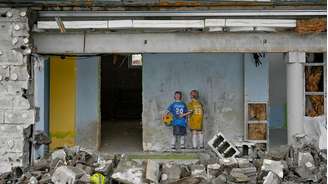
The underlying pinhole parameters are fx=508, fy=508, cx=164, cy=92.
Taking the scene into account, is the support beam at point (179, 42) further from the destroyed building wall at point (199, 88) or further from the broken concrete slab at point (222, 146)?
the destroyed building wall at point (199, 88)

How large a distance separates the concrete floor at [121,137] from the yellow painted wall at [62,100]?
1017mm

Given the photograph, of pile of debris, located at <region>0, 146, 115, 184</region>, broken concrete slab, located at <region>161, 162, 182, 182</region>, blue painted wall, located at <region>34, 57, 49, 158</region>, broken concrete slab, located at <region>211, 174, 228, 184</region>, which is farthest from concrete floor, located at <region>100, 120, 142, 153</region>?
broken concrete slab, located at <region>211, 174, 228, 184</region>

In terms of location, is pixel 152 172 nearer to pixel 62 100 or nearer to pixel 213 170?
pixel 213 170

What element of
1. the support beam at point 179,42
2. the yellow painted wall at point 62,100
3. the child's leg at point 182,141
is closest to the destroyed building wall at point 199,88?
the child's leg at point 182,141

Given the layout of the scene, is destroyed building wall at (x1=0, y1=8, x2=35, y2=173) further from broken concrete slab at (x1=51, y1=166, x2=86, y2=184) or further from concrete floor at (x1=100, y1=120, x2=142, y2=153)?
concrete floor at (x1=100, y1=120, x2=142, y2=153)

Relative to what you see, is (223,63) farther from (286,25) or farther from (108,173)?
(108,173)

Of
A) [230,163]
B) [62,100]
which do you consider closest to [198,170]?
[230,163]

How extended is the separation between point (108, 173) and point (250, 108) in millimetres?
5170

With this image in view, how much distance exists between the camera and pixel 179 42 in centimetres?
989

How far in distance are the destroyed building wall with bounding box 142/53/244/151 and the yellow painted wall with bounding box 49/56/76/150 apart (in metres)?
1.83

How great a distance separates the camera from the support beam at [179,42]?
9875mm

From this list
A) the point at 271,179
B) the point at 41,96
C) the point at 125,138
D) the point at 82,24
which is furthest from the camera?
the point at 125,138

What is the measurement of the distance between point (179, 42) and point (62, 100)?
14.1 ft

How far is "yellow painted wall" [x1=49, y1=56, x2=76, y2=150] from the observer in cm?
1280
